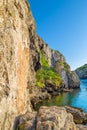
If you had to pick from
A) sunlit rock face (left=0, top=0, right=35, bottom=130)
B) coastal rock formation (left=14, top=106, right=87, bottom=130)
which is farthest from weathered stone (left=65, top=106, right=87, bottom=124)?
sunlit rock face (left=0, top=0, right=35, bottom=130)

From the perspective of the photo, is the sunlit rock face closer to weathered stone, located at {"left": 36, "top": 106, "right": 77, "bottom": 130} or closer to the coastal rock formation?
the coastal rock formation

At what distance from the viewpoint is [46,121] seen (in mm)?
27594

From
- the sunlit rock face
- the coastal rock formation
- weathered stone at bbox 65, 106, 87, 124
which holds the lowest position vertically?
weathered stone at bbox 65, 106, 87, 124

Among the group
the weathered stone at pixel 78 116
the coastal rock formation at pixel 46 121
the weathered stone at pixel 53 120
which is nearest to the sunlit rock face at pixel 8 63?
the coastal rock formation at pixel 46 121

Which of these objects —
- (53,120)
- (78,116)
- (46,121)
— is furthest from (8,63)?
(78,116)

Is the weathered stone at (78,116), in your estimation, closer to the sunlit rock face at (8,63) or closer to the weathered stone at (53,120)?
the weathered stone at (53,120)

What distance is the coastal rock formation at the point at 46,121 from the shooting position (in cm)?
2712

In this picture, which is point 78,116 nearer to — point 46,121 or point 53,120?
point 53,120

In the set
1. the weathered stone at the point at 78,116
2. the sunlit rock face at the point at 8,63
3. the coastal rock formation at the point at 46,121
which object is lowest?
the weathered stone at the point at 78,116

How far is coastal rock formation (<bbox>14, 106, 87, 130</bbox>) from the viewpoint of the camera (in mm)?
27117

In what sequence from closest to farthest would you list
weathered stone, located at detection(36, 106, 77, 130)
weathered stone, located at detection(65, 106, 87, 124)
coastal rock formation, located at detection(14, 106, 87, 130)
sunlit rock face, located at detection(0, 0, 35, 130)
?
sunlit rock face, located at detection(0, 0, 35, 130)
weathered stone, located at detection(36, 106, 77, 130)
coastal rock formation, located at detection(14, 106, 87, 130)
weathered stone, located at detection(65, 106, 87, 124)

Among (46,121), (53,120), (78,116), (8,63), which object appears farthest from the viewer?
(78,116)

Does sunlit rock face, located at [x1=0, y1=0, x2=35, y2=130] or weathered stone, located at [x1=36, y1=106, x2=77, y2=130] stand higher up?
sunlit rock face, located at [x1=0, y1=0, x2=35, y2=130]

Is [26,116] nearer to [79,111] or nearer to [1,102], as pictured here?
[1,102]
